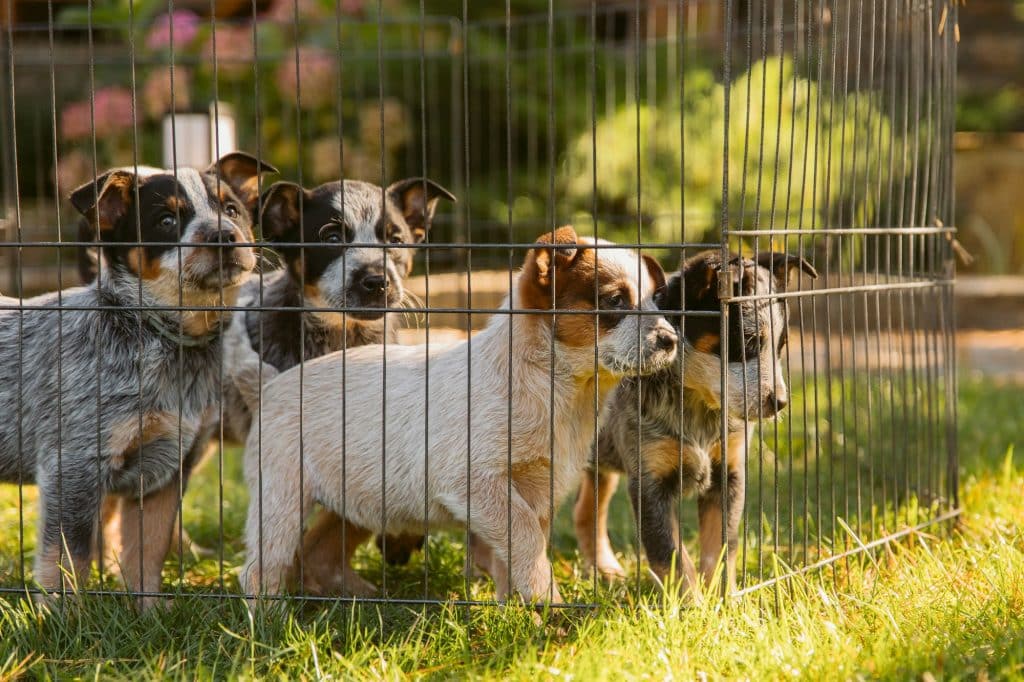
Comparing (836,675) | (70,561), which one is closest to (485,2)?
(70,561)

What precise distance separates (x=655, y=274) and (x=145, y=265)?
170cm

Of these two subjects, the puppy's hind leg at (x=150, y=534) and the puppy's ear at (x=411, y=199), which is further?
Answer: the puppy's ear at (x=411, y=199)

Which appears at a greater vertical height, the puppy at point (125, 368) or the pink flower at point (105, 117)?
the pink flower at point (105, 117)

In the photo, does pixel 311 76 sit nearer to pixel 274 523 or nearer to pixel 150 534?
pixel 150 534

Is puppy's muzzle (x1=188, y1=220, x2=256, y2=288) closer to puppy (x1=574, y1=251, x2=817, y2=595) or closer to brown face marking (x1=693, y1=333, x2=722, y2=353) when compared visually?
puppy (x1=574, y1=251, x2=817, y2=595)

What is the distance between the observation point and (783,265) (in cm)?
385

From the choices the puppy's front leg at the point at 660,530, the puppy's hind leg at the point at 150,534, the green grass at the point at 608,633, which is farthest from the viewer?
the puppy's hind leg at the point at 150,534

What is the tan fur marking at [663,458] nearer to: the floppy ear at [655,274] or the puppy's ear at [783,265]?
the floppy ear at [655,274]

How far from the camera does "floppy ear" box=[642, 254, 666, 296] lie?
12.1 feet

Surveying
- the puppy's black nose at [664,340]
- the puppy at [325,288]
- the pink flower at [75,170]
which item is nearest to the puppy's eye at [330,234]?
the puppy at [325,288]

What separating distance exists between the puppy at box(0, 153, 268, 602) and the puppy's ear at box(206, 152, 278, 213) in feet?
0.49

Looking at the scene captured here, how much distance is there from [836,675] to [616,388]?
57.7 inches

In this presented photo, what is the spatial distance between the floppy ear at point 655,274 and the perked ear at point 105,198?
69.0 inches

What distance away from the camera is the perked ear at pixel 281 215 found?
4238mm
